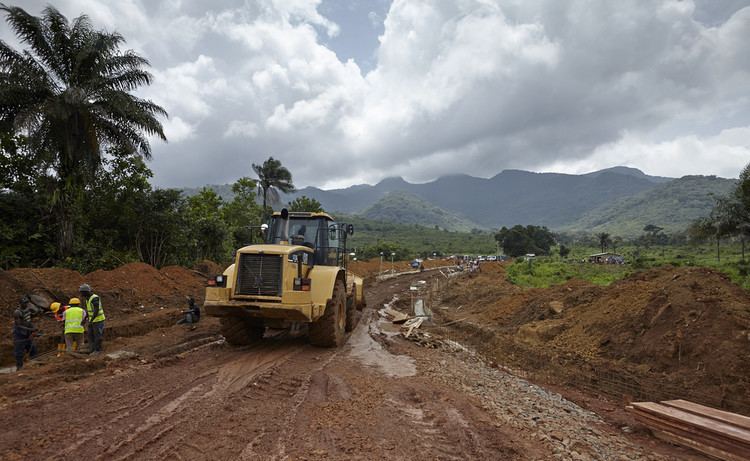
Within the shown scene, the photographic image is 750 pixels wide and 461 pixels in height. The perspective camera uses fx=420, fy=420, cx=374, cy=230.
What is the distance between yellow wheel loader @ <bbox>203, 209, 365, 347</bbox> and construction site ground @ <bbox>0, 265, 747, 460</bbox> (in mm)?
544

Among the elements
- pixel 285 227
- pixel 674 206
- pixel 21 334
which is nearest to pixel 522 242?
pixel 285 227

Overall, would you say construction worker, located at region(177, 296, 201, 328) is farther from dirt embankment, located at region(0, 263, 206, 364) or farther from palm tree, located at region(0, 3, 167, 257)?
palm tree, located at region(0, 3, 167, 257)

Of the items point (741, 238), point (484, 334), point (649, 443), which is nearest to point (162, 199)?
point (484, 334)

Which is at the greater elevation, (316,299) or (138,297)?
(316,299)

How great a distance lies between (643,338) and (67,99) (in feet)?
60.2

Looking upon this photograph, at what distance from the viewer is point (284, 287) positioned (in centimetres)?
796

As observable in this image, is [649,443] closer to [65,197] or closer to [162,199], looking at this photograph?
[65,197]

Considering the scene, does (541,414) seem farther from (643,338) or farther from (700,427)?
(643,338)

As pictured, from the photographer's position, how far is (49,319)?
35.4 feet

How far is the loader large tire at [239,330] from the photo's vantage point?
8.76 m

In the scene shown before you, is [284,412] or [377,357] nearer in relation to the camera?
[284,412]

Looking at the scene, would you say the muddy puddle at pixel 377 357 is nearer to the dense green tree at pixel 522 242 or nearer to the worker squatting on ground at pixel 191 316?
the worker squatting on ground at pixel 191 316

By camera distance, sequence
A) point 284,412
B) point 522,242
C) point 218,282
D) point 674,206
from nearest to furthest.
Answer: point 284,412 → point 218,282 → point 522,242 → point 674,206

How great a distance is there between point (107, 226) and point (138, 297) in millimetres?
6038
